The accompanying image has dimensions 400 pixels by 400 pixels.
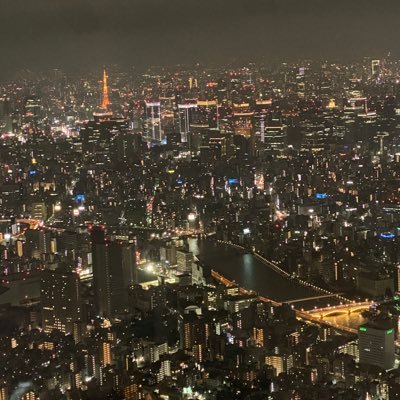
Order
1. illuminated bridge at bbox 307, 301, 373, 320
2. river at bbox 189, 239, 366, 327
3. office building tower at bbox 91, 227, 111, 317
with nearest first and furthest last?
office building tower at bbox 91, 227, 111, 317, illuminated bridge at bbox 307, 301, 373, 320, river at bbox 189, 239, 366, 327

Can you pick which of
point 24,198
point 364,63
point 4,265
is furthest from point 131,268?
point 364,63

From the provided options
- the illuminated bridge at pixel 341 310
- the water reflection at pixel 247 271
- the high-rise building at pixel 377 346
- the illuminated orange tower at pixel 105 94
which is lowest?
the water reflection at pixel 247 271

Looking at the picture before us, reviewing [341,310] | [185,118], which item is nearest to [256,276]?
[341,310]

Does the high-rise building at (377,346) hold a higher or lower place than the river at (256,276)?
higher

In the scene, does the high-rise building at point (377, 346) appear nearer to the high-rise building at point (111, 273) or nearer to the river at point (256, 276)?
the river at point (256, 276)

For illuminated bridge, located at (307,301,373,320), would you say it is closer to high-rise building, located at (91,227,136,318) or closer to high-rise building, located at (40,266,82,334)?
high-rise building, located at (91,227,136,318)

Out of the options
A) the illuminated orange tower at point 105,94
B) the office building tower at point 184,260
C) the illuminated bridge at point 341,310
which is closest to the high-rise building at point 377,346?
the illuminated bridge at point 341,310

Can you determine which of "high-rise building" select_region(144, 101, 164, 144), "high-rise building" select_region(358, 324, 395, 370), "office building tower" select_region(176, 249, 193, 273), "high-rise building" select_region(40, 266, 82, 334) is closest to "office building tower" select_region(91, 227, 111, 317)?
"high-rise building" select_region(40, 266, 82, 334)
